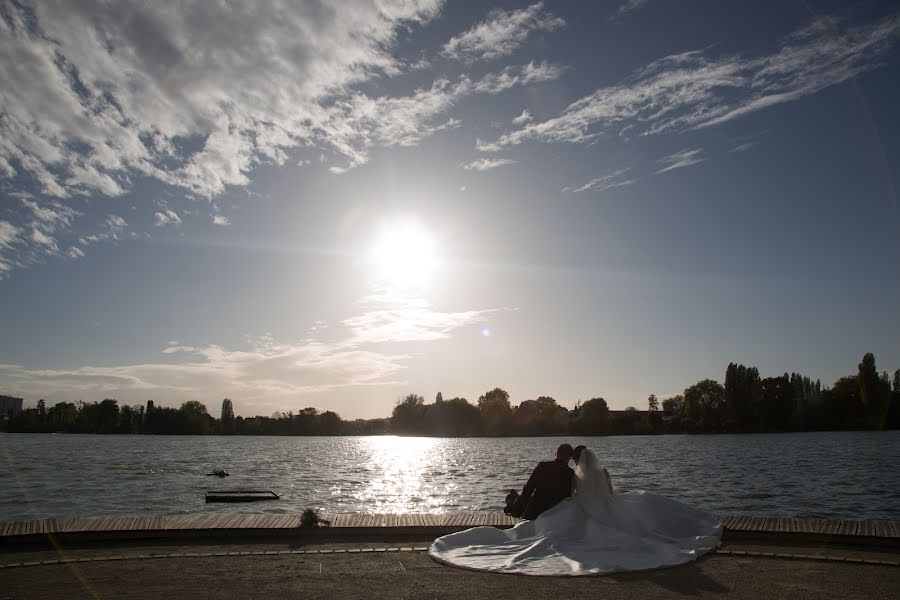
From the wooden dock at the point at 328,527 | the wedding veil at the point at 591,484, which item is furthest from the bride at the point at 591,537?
the wooden dock at the point at 328,527

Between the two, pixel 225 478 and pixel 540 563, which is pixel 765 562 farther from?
pixel 225 478

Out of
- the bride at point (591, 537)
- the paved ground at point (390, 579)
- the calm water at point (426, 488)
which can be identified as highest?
the bride at point (591, 537)

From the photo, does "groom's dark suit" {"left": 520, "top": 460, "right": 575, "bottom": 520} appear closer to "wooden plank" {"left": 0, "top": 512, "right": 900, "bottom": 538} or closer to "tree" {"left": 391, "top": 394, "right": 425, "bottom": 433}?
"wooden plank" {"left": 0, "top": 512, "right": 900, "bottom": 538}

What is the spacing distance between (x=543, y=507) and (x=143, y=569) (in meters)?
6.72

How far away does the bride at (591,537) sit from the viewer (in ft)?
31.4

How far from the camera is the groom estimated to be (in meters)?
12.6

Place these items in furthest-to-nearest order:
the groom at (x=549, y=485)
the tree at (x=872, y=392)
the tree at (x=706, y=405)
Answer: the tree at (x=706, y=405) < the tree at (x=872, y=392) < the groom at (x=549, y=485)

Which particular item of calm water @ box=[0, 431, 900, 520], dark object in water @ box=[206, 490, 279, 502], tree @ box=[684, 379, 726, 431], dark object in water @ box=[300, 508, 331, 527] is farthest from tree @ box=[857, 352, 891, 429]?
dark object in water @ box=[300, 508, 331, 527]

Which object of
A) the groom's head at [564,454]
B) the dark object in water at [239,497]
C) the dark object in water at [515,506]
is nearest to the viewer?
the groom's head at [564,454]

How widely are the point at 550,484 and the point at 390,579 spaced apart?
4.57 m

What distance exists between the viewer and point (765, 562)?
9.76m

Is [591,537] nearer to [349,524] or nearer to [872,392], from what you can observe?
[349,524]

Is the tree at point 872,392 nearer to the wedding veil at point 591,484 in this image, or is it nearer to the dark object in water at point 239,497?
the dark object in water at point 239,497

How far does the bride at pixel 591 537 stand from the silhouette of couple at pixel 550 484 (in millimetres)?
270
